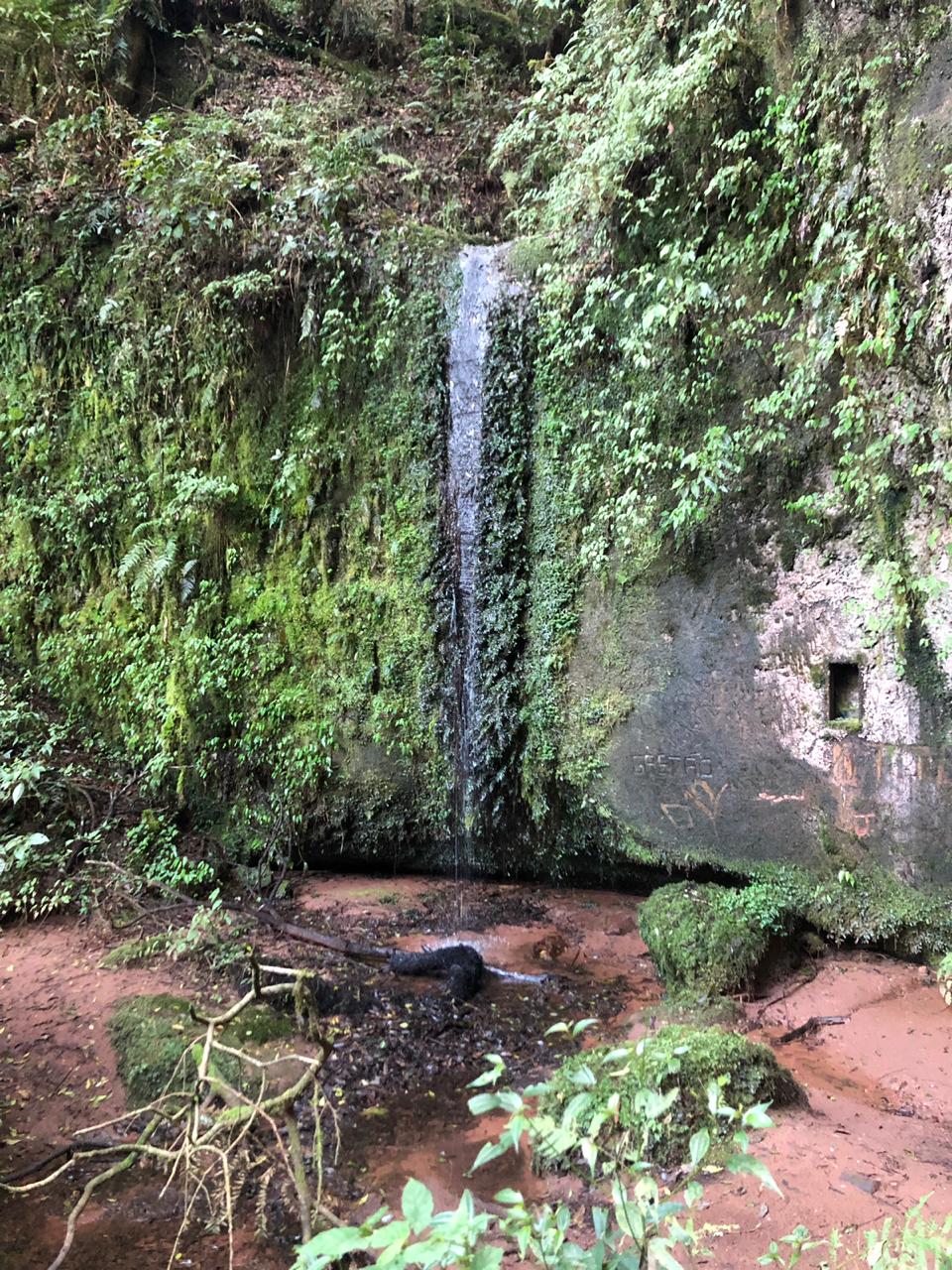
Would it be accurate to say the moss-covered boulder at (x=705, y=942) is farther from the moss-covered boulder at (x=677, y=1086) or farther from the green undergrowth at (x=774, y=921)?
the moss-covered boulder at (x=677, y=1086)

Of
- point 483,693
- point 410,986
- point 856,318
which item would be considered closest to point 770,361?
point 856,318

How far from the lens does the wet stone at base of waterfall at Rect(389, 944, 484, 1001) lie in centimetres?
537

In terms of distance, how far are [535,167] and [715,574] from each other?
5584mm

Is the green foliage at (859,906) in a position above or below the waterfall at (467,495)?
below

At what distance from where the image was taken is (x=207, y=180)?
7398 mm

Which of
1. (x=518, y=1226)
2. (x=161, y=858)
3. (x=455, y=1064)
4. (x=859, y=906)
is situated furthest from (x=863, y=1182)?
(x=161, y=858)

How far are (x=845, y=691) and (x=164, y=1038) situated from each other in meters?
4.95

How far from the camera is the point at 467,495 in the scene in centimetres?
713

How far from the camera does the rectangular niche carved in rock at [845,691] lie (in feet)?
17.5

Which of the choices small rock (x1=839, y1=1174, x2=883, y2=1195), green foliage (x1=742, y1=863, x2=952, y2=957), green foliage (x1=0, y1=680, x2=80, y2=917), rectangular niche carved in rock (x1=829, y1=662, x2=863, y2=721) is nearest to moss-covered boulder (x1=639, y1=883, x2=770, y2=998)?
green foliage (x1=742, y1=863, x2=952, y2=957)

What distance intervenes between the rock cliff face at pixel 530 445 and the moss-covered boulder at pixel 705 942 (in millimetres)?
504

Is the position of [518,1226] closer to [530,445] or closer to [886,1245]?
[886,1245]

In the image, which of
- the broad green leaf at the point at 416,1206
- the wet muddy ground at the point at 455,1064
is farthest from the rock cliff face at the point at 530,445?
the broad green leaf at the point at 416,1206

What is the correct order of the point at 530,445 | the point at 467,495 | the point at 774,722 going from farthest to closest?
the point at 467,495 < the point at 530,445 < the point at 774,722
